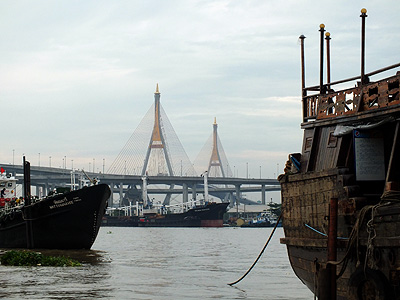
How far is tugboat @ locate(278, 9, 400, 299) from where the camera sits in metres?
12.8

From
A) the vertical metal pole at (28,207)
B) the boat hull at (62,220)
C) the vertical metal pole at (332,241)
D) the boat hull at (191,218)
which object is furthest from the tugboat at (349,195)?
the boat hull at (191,218)

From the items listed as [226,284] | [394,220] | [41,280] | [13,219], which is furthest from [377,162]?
[13,219]

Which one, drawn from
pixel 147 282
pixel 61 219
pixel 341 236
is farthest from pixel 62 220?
pixel 341 236

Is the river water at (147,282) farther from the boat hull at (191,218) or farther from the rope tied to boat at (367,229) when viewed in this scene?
the boat hull at (191,218)

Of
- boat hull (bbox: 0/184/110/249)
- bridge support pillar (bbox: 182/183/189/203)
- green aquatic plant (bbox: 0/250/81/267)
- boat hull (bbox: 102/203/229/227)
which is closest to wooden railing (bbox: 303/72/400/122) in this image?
green aquatic plant (bbox: 0/250/81/267)

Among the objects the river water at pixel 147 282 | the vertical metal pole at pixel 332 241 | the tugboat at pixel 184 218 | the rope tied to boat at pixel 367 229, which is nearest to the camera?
the rope tied to boat at pixel 367 229

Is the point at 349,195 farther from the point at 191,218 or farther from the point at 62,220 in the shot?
the point at 191,218

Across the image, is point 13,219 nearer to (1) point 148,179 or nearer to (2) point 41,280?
(2) point 41,280

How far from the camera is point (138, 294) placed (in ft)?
67.9

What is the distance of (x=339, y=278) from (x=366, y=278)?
144 centimetres

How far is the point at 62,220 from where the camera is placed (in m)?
42.6

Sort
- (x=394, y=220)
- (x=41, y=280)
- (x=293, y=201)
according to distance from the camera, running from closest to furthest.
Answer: (x=394, y=220), (x=293, y=201), (x=41, y=280)

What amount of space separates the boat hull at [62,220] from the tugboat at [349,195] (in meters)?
26.4

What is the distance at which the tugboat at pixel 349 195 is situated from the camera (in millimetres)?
12844
